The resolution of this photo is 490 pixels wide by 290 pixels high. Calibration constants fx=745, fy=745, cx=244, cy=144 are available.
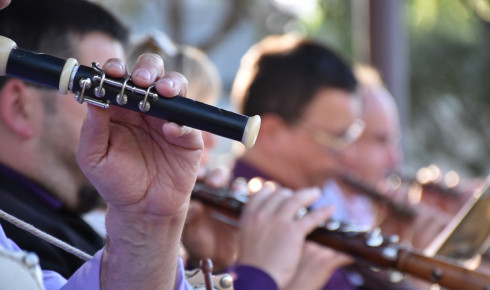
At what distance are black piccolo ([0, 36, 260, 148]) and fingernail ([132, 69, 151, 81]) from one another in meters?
0.02

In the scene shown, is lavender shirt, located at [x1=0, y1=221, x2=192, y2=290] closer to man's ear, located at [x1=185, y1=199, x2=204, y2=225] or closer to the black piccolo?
the black piccolo

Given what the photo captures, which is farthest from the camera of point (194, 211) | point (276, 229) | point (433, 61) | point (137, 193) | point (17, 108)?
point (433, 61)

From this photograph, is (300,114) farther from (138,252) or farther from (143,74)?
(143,74)

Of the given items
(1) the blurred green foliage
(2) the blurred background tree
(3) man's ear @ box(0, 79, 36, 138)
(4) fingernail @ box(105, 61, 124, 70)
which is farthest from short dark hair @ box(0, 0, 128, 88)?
(1) the blurred green foliage

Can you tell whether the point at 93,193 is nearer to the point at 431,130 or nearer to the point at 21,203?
the point at 21,203

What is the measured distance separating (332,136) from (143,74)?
277cm

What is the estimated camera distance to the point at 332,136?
4051mm

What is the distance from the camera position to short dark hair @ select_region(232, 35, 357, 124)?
4.16 m

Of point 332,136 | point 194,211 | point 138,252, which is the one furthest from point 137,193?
point 332,136

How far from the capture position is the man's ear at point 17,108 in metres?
2.17

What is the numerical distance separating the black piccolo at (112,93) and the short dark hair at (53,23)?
86 cm

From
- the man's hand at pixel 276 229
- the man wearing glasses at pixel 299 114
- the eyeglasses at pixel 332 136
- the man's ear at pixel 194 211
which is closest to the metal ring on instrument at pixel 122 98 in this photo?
the man's hand at pixel 276 229

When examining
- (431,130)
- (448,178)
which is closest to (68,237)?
(448,178)

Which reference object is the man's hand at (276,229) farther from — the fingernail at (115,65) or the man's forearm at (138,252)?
the fingernail at (115,65)
